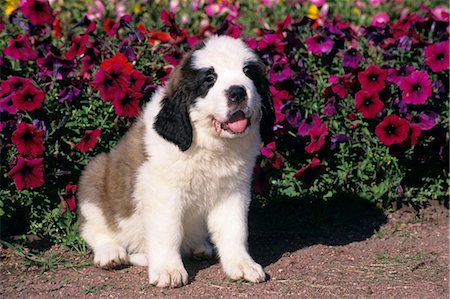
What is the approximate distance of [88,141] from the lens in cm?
498

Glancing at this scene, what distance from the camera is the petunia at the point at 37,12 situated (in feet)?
17.9

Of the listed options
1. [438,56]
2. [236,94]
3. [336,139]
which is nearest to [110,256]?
[236,94]

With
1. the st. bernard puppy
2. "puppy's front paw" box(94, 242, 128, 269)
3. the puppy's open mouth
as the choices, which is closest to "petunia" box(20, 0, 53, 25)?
the st. bernard puppy

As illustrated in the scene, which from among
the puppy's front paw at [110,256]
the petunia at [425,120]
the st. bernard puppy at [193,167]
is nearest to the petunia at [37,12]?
the st. bernard puppy at [193,167]

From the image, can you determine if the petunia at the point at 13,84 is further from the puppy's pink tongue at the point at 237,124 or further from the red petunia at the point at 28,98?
the puppy's pink tongue at the point at 237,124

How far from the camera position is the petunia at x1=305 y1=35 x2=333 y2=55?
224 inches

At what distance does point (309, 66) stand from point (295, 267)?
192 centimetres

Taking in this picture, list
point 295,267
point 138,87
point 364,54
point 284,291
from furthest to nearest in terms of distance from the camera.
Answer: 1. point 364,54
2. point 138,87
3. point 295,267
4. point 284,291

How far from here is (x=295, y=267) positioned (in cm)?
457

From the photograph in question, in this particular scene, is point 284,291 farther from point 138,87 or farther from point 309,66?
point 309,66

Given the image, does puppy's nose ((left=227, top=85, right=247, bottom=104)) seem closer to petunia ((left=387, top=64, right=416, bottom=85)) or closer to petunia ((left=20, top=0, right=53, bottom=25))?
petunia ((left=387, top=64, right=416, bottom=85))

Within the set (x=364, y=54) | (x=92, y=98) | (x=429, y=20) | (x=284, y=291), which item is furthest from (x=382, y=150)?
(x=92, y=98)

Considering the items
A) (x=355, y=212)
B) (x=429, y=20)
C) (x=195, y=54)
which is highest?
(x=195, y=54)

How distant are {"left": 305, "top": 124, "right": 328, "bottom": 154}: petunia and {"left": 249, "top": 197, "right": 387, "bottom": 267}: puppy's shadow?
49 centimetres
